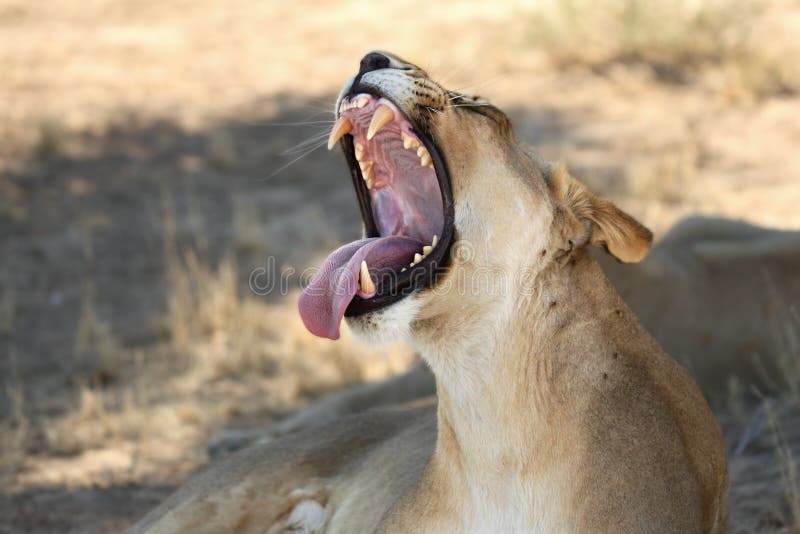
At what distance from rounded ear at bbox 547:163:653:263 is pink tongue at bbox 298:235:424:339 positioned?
16.8 inches

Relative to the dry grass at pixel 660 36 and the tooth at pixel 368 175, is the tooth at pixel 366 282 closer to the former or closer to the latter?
the tooth at pixel 368 175

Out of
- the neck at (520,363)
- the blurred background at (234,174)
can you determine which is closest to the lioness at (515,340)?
Answer: the neck at (520,363)

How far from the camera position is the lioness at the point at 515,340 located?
2691 mm

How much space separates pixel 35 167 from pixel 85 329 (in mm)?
3048

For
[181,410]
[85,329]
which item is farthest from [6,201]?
[181,410]

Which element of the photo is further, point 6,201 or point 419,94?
point 6,201

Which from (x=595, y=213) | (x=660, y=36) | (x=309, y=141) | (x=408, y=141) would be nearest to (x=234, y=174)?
(x=660, y=36)

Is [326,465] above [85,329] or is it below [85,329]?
below

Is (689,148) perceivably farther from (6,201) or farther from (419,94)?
(419,94)

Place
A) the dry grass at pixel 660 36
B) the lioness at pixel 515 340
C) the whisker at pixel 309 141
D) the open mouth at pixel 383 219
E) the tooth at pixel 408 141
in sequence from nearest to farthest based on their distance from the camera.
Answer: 1. the lioness at pixel 515 340
2. the open mouth at pixel 383 219
3. the tooth at pixel 408 141
4. the whisker at pixel 309 141
5. the dry grass at pixel 660 36

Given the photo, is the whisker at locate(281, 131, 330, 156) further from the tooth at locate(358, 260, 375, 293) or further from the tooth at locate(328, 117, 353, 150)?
the tooth at locate(358, 260, 375, 293)

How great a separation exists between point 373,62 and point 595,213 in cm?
72

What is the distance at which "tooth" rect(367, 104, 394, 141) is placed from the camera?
2.84 metres

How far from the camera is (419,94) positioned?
114 inches
